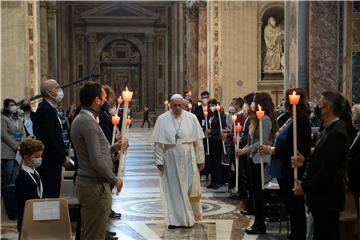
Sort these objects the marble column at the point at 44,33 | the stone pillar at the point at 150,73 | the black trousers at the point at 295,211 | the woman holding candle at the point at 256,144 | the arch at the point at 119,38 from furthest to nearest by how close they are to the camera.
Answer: the stone pillar at the point at 150,73, the arch at the point at 119,38, the marble column at the point at 44,33, the woman holding candle at the point at 256,144, the black trousers at the point at 295,211

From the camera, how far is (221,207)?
954 centimetres

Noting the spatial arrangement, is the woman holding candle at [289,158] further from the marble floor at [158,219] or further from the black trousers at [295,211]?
the marble floor at [158,219]

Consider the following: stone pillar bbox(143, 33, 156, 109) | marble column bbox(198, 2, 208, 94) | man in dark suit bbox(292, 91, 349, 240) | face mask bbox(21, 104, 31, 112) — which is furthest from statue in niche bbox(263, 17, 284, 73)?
stone pillar bbox(143, 33, 156, 109)

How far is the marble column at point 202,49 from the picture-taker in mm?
22433

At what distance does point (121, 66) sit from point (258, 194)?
102ft

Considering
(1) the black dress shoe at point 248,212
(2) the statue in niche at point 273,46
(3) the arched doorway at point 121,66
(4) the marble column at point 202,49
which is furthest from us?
(3) the arched doorway at point 121,66

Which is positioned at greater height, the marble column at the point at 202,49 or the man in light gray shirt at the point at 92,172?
the marble column at the point at 202,49

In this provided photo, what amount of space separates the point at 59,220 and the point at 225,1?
14097 mm

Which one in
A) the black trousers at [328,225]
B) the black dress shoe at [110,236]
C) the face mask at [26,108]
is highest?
the face mask at [26,108]

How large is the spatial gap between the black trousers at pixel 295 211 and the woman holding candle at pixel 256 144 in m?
1.12

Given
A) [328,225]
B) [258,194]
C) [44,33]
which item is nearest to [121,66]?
[44,33]

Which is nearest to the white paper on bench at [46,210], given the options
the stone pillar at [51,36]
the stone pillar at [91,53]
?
the stone pillar at [51,36]

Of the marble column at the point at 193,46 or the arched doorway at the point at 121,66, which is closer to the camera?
the marble column at the point at 193,46

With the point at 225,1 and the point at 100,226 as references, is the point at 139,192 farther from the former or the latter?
the point at 225,1
